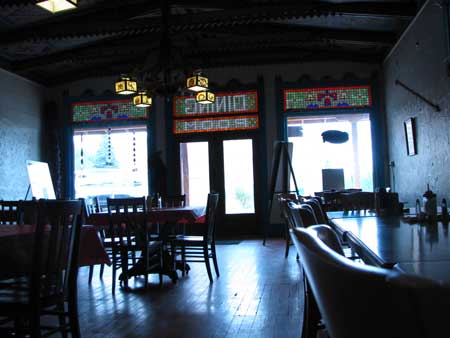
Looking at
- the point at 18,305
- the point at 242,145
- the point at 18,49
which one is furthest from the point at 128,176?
the point at 18,305

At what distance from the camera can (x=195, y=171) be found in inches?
347

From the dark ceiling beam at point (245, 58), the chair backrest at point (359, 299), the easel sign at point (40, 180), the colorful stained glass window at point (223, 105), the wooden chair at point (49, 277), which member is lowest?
the wooden chair at point (49, 277)

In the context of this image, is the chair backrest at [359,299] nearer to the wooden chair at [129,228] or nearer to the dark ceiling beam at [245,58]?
the wooden chair at [129,228]

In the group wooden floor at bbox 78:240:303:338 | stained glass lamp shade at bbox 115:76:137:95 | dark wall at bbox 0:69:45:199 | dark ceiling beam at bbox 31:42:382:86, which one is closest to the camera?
wooden floor at bbox 78:240:303:338

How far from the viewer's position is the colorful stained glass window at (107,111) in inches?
352

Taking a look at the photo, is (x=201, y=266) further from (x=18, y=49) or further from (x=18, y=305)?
(x=18, y=49)

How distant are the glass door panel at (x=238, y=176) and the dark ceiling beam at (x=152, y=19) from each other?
8.49 ft

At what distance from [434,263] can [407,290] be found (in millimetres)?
Answer: 719

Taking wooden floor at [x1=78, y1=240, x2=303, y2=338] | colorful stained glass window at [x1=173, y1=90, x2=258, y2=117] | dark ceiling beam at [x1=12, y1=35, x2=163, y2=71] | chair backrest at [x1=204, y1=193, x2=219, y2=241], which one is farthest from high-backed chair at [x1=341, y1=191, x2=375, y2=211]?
dark ceiling beam at [x1=12, y1=35, x2=163, y2=71]

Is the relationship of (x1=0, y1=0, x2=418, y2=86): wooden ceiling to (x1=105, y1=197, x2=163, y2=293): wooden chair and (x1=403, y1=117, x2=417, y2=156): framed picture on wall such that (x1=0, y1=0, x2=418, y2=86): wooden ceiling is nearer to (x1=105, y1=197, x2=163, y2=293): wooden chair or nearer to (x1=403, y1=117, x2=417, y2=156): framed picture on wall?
(x1=403, y1=117, x2=417, y2=156): framed picture on wall

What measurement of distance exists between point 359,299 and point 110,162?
8.82m

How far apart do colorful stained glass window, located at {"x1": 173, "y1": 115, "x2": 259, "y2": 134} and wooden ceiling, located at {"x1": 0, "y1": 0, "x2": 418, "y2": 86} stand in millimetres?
1131

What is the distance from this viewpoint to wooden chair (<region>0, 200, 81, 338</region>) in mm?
2002

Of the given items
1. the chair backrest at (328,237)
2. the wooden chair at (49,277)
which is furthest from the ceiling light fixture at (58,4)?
the chair backrest at (328,237)
